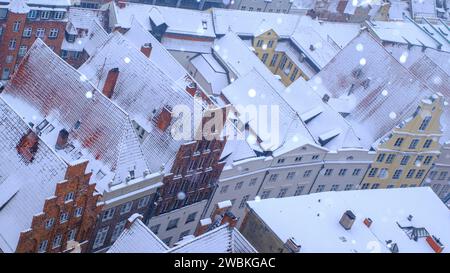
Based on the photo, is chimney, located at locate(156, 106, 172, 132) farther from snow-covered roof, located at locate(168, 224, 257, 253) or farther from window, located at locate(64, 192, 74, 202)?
snow-covered roof, located at locate(168, 224, 257, 253)

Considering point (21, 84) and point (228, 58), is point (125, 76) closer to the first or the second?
point (21, 84)

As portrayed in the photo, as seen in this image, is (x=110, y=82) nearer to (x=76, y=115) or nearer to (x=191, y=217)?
(x=76, y=115)

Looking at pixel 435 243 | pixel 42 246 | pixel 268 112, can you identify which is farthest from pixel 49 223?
pixel 435 243

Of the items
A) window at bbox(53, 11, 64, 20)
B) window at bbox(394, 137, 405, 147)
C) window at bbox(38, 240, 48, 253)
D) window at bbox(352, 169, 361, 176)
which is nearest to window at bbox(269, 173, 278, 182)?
window at bbox(352, 169, 361, 176)

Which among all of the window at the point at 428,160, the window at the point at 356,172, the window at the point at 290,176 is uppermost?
the window at the point at 428,160

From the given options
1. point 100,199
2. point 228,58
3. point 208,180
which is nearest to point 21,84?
point 100,199

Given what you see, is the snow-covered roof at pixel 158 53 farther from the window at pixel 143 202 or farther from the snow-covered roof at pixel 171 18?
the window at pixel 143 202

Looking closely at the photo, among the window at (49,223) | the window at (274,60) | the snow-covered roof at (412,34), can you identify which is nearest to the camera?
the window at (49,223)

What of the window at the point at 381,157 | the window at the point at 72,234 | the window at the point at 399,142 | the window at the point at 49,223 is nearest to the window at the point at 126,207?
the window at the point at 72,234

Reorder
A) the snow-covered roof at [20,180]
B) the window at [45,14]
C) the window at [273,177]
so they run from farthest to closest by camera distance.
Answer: the window at [45,14] → the window at [273,177] → the snow-covered roof at [20,180]
